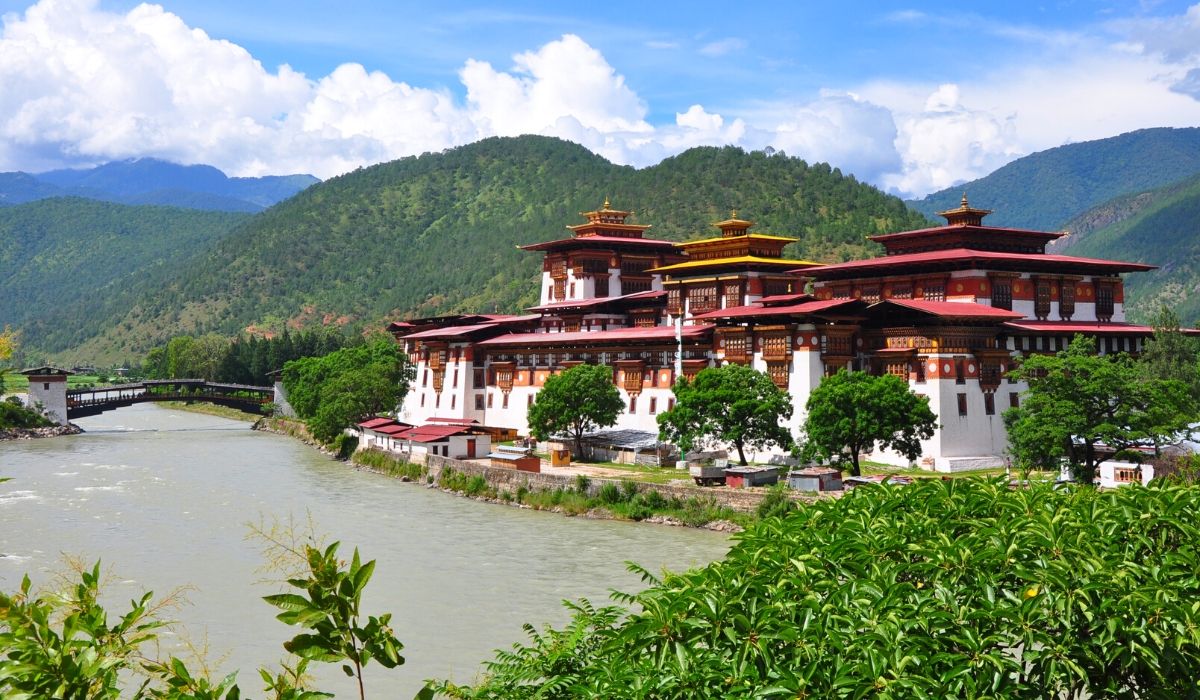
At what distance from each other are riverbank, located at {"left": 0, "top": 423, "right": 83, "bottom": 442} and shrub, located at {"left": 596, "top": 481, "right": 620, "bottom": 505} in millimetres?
57016

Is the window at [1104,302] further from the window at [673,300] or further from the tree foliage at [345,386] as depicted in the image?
the tree foliage at [345,386]

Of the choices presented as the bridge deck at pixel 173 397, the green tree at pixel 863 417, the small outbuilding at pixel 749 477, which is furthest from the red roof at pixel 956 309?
the bridge deck at pixel 173 397

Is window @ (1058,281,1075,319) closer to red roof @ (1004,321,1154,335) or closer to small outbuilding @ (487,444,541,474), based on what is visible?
red roof @ (1004,321,1154,335)

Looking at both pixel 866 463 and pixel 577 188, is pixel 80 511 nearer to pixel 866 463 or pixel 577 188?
pixel 866 463

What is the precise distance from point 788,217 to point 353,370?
67.8 meters

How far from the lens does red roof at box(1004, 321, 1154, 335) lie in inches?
2208

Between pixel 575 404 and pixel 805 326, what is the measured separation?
1352 cm

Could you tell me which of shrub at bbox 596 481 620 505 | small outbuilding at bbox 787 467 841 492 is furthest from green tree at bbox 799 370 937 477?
shrub at bbox 596 481 620 505

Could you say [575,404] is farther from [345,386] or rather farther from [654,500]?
[345,386]

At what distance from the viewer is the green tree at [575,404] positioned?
203 ft

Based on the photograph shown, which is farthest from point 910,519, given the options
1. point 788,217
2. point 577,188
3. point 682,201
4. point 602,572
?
point 577,188

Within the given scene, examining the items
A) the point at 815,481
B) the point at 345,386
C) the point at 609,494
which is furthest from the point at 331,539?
the point at 345,386

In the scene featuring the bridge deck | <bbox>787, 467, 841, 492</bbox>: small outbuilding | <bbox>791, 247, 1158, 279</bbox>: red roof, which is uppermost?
<bbox>791, 247, 1158, 279</bbox>: red roof

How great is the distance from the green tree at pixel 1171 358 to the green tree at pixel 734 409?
68.0ft
